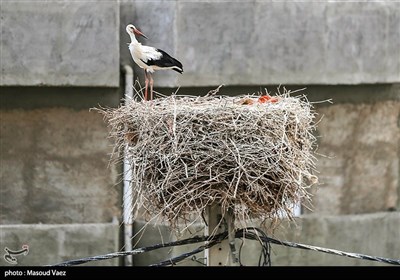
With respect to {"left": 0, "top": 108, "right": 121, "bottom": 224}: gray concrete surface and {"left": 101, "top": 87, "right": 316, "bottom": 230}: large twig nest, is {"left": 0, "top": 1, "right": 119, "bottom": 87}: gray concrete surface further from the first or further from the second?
{"left": 101, "top": 87, "right": 316, "bottom": 230}: large twig nest

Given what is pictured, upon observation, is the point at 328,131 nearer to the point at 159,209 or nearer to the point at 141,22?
the point at 141,22

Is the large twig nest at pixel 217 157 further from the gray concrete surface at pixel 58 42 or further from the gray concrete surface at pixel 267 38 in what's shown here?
the gray concrete surface at pixel 267 38

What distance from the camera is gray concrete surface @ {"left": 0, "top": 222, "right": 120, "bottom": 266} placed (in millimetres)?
11398

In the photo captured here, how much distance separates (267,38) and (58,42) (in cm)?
253

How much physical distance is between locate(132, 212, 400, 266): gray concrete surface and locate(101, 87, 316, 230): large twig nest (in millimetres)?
4975

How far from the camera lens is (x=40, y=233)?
37.6 feet

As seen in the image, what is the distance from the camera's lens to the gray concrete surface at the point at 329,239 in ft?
38.6

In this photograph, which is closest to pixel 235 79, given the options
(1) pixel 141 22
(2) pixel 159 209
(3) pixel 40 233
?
(1) pixel 141 22

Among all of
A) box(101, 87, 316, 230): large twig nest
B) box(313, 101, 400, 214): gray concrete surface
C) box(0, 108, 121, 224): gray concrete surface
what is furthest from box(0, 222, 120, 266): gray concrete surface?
box(101, 87, 316, 230): large twig nest

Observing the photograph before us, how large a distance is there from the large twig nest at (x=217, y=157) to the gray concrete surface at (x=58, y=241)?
4828mm

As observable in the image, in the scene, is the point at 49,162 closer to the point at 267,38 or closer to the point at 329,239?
the point at 267,38

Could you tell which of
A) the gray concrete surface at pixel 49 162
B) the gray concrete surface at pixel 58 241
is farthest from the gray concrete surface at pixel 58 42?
the gray concrete surface at pixel 58 241

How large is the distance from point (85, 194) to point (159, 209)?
4988 millimetres
